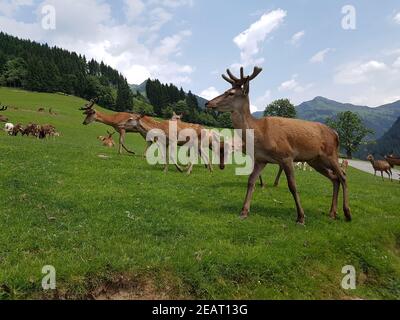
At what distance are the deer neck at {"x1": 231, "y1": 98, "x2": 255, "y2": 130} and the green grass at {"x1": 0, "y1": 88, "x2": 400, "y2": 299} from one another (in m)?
2.85

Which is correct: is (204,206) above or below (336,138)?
below

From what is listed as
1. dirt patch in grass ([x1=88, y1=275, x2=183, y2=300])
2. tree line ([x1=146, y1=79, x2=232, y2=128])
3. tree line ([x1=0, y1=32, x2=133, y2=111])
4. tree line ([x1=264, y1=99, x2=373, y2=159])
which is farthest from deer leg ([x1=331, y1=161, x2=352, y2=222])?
tree line ([x1=0, y1=32, x2=133, y2=111])

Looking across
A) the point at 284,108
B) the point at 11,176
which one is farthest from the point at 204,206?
the point at 284,108

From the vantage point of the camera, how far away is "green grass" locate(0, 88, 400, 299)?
780cm

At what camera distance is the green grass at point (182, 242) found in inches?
307

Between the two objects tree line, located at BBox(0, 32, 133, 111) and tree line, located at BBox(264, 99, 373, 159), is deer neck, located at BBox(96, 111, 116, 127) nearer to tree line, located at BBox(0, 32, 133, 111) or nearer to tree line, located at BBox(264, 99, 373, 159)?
tree line, located at BBox(264, 99, 373, 159)

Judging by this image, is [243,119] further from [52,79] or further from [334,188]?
[52,79]

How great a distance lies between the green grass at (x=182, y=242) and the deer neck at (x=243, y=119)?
2.85m

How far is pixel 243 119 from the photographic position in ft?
39.4

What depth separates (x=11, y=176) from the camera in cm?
1508

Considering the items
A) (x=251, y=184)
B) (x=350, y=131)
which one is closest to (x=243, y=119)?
(x=251, y=184)
